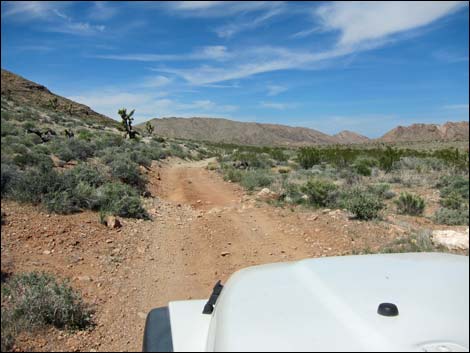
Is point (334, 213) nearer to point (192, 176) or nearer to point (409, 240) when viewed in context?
point (409, 240)

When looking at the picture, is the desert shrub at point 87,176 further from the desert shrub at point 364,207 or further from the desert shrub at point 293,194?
the desert shrub at point 364,207

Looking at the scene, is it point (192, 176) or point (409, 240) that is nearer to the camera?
point (409, 240)

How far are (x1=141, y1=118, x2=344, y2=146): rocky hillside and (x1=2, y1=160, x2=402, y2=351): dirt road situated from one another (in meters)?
81.2

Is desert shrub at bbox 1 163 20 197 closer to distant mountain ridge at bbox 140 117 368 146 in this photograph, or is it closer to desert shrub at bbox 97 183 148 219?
desert shrub at bbox 97 183 148 219

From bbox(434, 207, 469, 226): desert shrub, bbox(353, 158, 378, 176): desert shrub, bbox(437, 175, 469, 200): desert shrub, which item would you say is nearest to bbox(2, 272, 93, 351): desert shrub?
bbox(434, 207, 469, 226): desert shrub

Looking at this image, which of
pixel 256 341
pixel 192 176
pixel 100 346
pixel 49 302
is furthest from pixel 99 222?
pixel 192 176

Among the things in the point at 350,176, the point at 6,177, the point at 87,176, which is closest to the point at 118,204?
the point at 87,176

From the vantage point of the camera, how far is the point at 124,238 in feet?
20.2

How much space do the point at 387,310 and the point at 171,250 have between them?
4.47 metres

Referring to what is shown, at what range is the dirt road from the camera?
3346mm

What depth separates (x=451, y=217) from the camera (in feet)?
23.9

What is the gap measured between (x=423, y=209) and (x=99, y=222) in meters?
5.93

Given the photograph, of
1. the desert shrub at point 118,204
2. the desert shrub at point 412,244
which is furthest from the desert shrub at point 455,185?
the desert shrub at point 118,204

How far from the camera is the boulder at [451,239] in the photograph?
5836 millimetres
